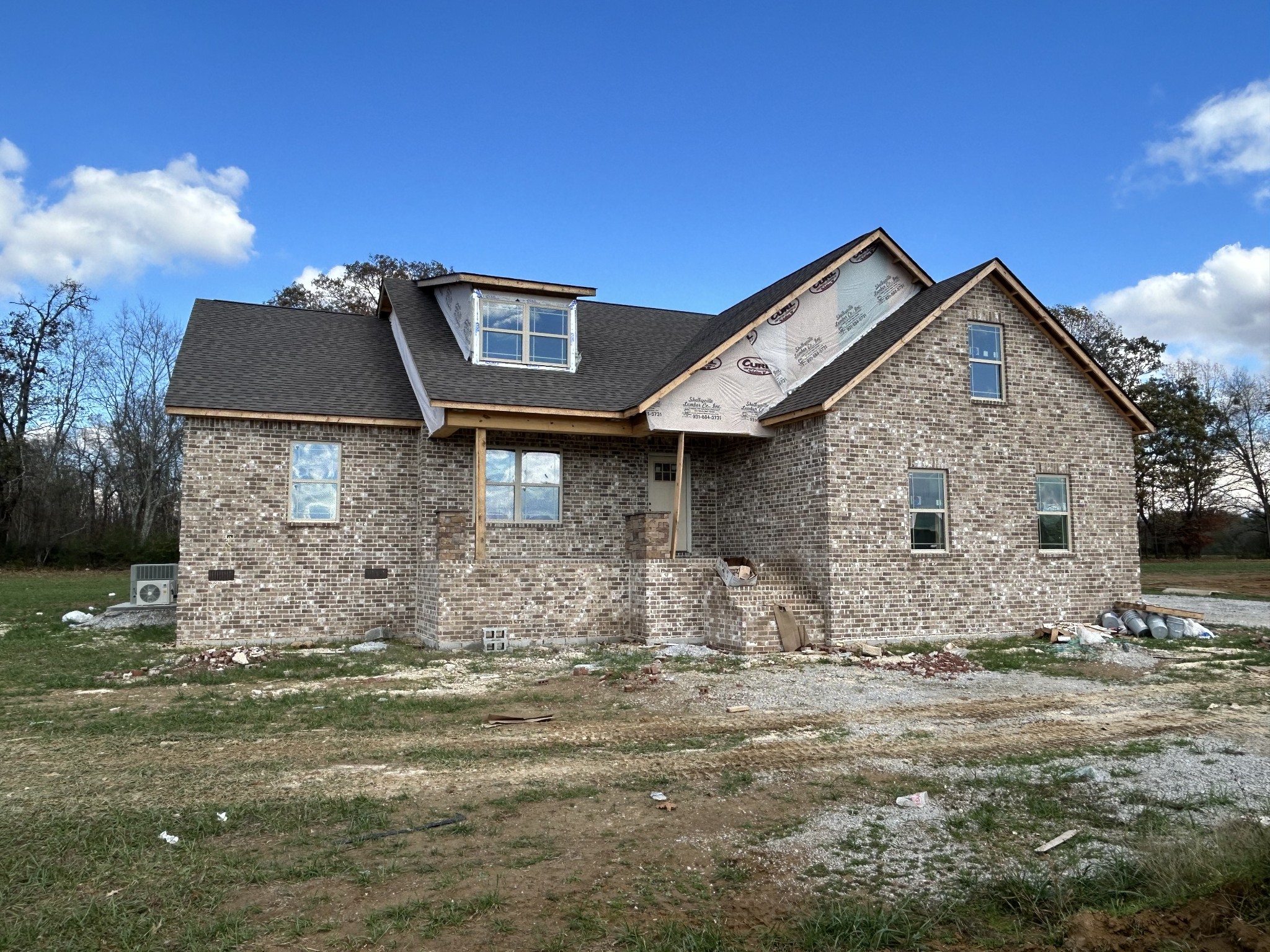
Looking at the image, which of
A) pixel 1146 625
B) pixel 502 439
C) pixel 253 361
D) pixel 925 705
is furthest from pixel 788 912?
pixel 253 361

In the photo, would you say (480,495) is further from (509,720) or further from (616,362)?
(509,720)

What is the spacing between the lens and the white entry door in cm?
1747

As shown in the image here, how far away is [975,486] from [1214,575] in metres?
22.4

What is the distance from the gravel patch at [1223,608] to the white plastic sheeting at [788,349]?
28.2 ft

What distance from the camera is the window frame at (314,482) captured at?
15.5m

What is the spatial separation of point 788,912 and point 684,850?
0.98m

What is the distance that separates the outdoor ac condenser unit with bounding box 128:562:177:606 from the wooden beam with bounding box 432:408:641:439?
24.1 ft

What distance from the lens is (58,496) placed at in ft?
128

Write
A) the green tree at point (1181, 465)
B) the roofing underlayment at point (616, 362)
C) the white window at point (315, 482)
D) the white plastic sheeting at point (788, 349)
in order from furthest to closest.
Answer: the green tree at point (1181, 465)
the white plastic sheeting at point (788, 349)
the white window at point (315, 482)
the roofing underlayment at point (616, 362)

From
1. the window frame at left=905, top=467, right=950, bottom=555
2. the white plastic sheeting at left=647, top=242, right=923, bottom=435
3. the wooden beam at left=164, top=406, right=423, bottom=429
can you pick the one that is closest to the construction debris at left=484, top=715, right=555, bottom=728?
the white plastic sheeting at left=647, top=242, right=923, bottom=435

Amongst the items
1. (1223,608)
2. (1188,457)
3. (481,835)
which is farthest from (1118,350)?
(481,835)

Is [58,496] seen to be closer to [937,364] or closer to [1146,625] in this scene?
[937,364]

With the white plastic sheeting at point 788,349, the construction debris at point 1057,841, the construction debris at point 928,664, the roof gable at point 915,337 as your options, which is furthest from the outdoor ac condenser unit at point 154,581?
the construction debris at point 1057,841

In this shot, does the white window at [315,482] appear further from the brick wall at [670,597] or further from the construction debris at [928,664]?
the construction debris at [928,664]
